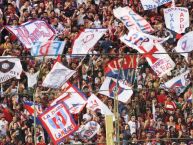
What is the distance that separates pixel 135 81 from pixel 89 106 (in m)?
1.51

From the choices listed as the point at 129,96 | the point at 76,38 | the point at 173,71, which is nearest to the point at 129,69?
the point at 129,96

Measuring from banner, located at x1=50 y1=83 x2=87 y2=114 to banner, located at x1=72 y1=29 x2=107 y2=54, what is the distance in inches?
212

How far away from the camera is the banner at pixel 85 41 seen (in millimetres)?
37281

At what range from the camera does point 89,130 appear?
1293 inches

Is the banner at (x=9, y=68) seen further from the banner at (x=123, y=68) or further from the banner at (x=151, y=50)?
the banner at (x=151, y=50)

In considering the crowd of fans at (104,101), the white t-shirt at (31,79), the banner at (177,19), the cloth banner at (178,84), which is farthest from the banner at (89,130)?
the banner at (177,19)

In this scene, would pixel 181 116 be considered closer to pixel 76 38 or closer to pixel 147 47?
pixel 147 47

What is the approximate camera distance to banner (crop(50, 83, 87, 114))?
30.8 metres

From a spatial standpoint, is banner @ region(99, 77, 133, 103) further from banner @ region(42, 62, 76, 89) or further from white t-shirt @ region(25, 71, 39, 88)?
white t-shirt @ region(25, 71, 39, 88)

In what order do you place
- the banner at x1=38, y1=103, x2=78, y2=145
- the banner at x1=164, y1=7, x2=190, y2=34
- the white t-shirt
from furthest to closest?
the banner at x1=164, y1=7, x2=190, y2=34 < the white t-shirt < the banner at x1=38, y1=103, x2=78, y2=145

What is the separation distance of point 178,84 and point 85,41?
493 centimetres

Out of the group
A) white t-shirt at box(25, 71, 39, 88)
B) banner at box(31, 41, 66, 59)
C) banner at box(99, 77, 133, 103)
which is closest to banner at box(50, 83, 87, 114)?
A: banner at box(99, 77, 133, 103)

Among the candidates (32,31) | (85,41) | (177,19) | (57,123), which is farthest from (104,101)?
(177,19)

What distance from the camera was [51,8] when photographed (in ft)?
136
